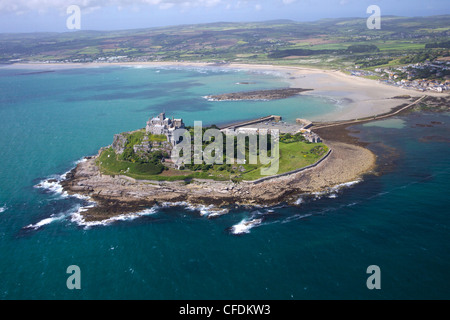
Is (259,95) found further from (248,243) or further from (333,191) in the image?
(248,243)

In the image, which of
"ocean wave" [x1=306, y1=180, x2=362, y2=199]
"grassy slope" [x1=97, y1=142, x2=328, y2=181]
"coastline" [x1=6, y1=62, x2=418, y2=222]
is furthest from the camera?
"grassy slope" [x1=97, y1=142, x2=328, y2=181]

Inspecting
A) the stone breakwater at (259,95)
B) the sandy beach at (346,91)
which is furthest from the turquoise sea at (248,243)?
the stone breakwater at (259,95)

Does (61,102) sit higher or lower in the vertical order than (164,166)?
higher

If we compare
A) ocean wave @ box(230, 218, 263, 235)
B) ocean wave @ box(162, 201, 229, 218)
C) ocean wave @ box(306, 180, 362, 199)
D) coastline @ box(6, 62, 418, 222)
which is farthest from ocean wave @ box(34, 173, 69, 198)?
ocean wave @ box(306, 180, 362, 199)

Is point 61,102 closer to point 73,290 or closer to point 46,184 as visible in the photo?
→ point 46,184

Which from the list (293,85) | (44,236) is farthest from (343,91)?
(44,236)

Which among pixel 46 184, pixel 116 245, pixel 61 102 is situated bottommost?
pixel 116 245

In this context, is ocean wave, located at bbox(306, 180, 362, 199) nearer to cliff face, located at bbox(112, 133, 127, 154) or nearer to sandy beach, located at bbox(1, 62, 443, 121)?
cliff face, located at bbox(112, 133, 127, 154)

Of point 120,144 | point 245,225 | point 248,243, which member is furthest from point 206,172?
point 120,144
